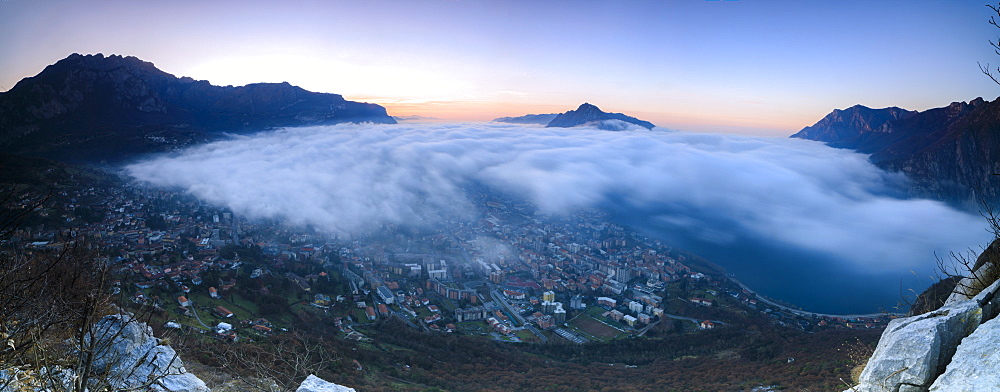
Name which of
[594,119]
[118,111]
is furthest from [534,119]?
[118,111]

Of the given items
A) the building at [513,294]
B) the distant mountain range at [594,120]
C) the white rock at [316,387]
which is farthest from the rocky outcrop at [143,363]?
the distant mountain range at [594,120]

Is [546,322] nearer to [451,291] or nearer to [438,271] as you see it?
[451,291]

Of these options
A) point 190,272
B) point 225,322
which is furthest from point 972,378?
point 190,272

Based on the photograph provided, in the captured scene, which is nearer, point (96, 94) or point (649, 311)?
point (649, 311)

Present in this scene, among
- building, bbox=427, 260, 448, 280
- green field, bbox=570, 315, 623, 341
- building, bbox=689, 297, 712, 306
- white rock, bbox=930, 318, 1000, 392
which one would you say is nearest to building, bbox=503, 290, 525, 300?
green field, bbox=570, 315, 623, 341

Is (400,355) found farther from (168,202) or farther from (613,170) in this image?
(613,170)
